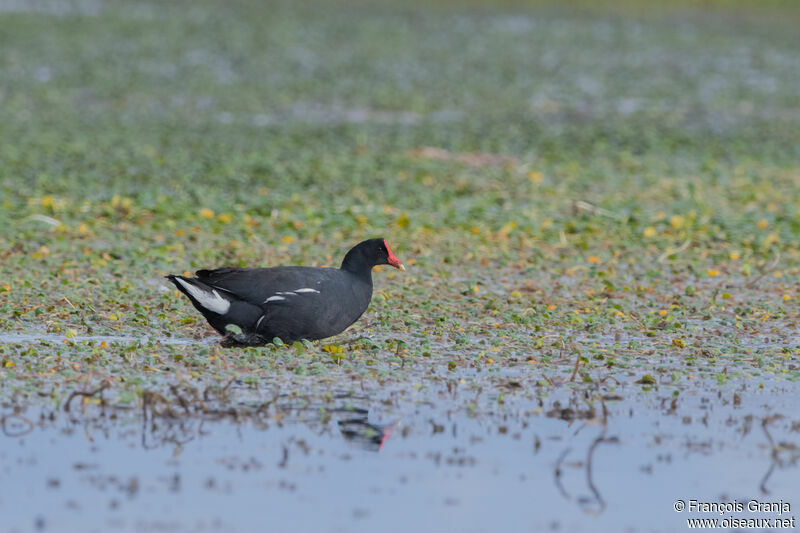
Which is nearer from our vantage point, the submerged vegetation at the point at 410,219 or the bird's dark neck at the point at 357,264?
the submerged vegetation at the point at 410,219

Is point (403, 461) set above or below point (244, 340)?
below

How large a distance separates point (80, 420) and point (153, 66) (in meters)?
27.3

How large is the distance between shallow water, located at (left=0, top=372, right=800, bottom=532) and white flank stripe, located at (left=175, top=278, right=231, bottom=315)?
4.81ft

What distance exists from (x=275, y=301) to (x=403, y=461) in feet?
9.79

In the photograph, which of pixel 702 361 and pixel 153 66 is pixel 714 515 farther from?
pixel 153 66

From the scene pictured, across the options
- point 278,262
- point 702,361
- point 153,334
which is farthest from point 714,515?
point 278,262

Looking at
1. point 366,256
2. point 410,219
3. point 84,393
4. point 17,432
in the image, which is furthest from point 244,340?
point 410,219

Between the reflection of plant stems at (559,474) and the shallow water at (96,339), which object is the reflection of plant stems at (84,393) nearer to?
the shallow water at (96,339)

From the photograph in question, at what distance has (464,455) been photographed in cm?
826

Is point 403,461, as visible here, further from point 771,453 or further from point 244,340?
point 244,340

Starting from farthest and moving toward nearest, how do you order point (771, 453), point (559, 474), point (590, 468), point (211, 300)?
point (211, 300) → point (771, 453) → point (590, 468) → point (559, 474)

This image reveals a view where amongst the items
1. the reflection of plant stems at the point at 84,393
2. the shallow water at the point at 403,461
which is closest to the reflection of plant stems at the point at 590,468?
the shallow water at the point at 403,461

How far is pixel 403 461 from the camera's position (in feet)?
26.6

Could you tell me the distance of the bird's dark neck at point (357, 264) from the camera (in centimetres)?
1121
